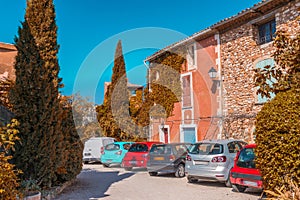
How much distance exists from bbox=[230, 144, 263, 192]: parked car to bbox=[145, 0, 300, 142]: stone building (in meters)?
5.82

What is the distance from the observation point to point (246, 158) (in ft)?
26.5

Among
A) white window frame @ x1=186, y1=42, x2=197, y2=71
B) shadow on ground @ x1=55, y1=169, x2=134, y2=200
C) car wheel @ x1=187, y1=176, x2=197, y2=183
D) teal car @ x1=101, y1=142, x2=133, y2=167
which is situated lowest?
shadow on ground @ x1=55, y1=169, x2=134, y2=200

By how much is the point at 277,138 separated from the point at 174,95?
14740 millimetres

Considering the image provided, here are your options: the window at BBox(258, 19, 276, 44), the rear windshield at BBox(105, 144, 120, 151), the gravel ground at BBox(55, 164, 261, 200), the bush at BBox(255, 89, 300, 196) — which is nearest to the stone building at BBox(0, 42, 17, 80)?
the gravel ground at BBox(55, 164, 261, 200)

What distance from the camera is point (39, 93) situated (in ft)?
25.4

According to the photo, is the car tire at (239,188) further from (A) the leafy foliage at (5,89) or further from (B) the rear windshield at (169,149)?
(A) the leafy foliage at (5,89)

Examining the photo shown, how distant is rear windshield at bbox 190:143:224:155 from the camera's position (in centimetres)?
945

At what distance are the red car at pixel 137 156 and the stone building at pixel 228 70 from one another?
430 centimetres

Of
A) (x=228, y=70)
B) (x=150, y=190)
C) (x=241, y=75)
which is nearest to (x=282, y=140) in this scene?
(x=150, y=190)

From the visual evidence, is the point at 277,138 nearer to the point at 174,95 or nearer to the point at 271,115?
the point at 271,115

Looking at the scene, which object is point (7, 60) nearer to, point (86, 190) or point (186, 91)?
point (86, 190)

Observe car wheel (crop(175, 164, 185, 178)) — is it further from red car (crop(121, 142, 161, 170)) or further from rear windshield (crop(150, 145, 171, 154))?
red car (crop(121, 142, 161, 170))

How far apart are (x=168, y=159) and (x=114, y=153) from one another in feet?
16.7

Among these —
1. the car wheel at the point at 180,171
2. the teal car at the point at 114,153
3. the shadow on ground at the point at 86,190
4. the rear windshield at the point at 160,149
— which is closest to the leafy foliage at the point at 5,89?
the shadow on ground at the point at 86,190
